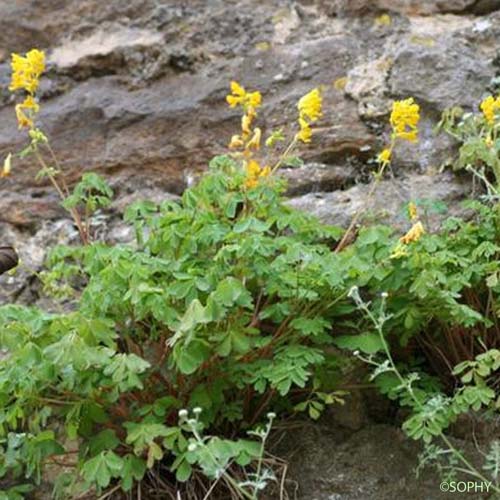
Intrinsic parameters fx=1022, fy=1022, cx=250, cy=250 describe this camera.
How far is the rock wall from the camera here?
2.56m

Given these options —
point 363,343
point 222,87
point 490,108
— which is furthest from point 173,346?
point 222,87

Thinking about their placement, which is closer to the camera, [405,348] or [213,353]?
[213,353]

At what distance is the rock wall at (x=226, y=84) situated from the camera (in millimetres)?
2557

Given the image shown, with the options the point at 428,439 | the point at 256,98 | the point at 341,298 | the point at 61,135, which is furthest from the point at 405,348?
the point at 61,135

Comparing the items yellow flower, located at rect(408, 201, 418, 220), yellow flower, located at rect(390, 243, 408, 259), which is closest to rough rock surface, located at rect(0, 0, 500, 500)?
yellow flower, located at rect(408, 201, 418, 220)

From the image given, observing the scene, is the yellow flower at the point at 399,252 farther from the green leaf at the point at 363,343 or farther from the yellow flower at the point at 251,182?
the yellow flower at the point at 251,182

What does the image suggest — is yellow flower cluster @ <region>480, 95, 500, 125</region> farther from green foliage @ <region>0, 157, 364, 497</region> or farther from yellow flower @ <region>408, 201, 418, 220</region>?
green foliage @ <region>0, 157, 364, 497</region>

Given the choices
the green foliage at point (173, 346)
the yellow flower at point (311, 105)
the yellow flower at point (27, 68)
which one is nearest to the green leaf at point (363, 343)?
the green foliage at point (173, 346)

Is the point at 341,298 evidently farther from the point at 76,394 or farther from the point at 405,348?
the point at 76,394

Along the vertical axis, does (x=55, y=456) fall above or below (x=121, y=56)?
below

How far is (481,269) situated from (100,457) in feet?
2.59

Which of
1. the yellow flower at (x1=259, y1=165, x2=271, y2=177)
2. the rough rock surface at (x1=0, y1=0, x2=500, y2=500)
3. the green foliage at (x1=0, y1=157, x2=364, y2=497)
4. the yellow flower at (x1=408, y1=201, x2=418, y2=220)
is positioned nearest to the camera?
the green foliage at (x1=0, y1=157, x2=364, y2=497)

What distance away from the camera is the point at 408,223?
234 cm

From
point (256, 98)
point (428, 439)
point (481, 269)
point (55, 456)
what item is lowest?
point (55, 456)
